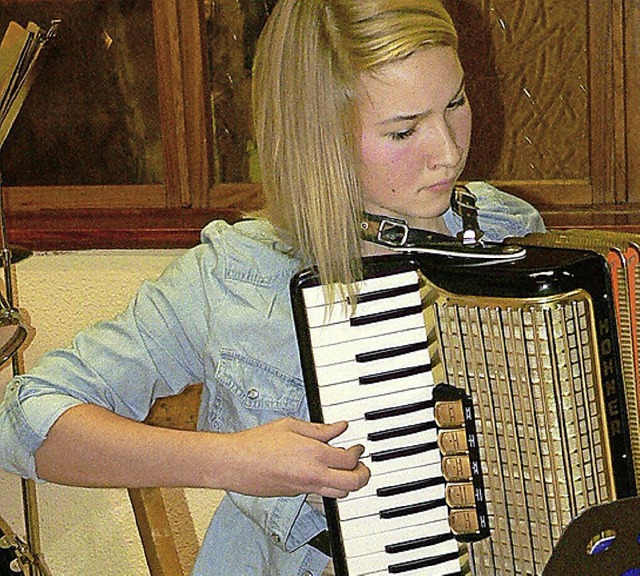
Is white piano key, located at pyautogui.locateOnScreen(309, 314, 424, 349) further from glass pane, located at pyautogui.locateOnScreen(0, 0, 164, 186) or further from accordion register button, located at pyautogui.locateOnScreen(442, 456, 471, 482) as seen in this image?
glass pane, located at pyautogui.locateOnScreen(0, 0, 164, 186)

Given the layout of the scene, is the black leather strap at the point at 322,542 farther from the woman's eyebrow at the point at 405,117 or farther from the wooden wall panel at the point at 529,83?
the wooden wall panel at the point at 529,83

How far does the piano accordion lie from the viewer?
3.33ft

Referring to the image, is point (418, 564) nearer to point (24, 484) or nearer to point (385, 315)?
point (385, 315)

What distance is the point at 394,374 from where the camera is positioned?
1080 mm

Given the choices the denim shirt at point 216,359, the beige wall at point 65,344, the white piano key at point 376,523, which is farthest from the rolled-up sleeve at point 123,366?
the beige wall at point 65,344

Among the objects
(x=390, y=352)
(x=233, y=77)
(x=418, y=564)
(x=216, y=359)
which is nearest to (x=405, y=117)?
(x=390, y=352)

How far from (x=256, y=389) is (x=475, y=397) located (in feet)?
0.83

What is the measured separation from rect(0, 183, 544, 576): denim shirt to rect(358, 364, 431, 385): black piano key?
0.45 feet

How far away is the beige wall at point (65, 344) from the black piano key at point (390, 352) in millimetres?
947

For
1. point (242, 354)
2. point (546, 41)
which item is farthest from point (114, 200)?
point (242, 354)

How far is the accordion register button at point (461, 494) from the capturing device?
3.55 ft

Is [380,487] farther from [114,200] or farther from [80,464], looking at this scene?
[114,200]

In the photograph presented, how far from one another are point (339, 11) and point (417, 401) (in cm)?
38

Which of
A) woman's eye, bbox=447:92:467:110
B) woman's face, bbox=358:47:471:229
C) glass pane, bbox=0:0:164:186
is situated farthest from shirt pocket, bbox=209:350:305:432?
glass pane, bbox=0:0:164:186
